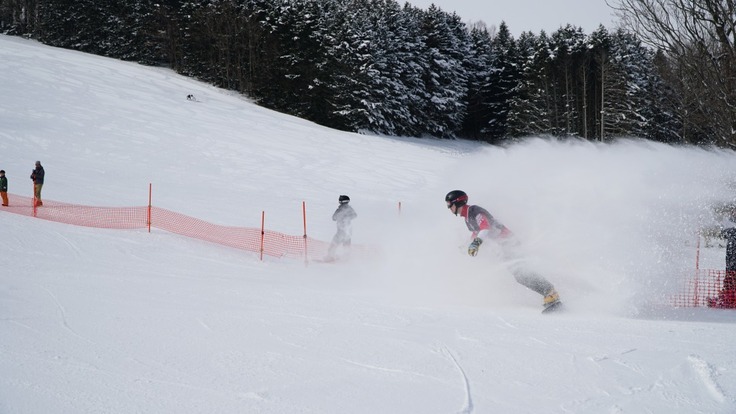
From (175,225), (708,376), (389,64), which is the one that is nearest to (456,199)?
(708,376)

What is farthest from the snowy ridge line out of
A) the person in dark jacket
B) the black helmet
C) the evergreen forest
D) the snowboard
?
the evergreen forest

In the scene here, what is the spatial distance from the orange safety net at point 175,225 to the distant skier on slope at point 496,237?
4442mm

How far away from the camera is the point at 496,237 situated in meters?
7.33

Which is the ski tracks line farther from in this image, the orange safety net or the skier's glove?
the orange safety net

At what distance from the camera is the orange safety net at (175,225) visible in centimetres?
1235

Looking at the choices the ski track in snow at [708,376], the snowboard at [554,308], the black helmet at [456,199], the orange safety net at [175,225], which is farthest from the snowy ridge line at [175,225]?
the ski track in snow at [708,376]

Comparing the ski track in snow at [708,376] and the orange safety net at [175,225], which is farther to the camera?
the orange safety net at [175,225]

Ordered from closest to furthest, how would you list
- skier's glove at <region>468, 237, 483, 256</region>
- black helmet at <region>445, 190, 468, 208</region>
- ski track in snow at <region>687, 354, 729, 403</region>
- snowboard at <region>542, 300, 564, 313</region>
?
ski track in snow at <region>687, 354, 729, 403</region>, snowboard at <region>542, 300, 564, 313</region>, skier's glove at <region>468, 237, 483, 256</region>, black helmet at <region>445, 190, 468, 208</region>

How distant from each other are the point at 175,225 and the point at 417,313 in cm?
919

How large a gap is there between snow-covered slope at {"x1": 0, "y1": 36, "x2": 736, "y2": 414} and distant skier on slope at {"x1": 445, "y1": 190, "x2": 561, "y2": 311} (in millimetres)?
303

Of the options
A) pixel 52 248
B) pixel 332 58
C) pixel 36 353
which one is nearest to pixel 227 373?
pixel 36 353

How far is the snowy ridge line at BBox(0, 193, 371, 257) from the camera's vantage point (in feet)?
40.5

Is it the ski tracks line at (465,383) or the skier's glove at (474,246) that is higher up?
the skier's glove at (474,246)

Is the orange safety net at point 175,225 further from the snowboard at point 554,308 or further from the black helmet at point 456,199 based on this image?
the snowboard at point 554,308
